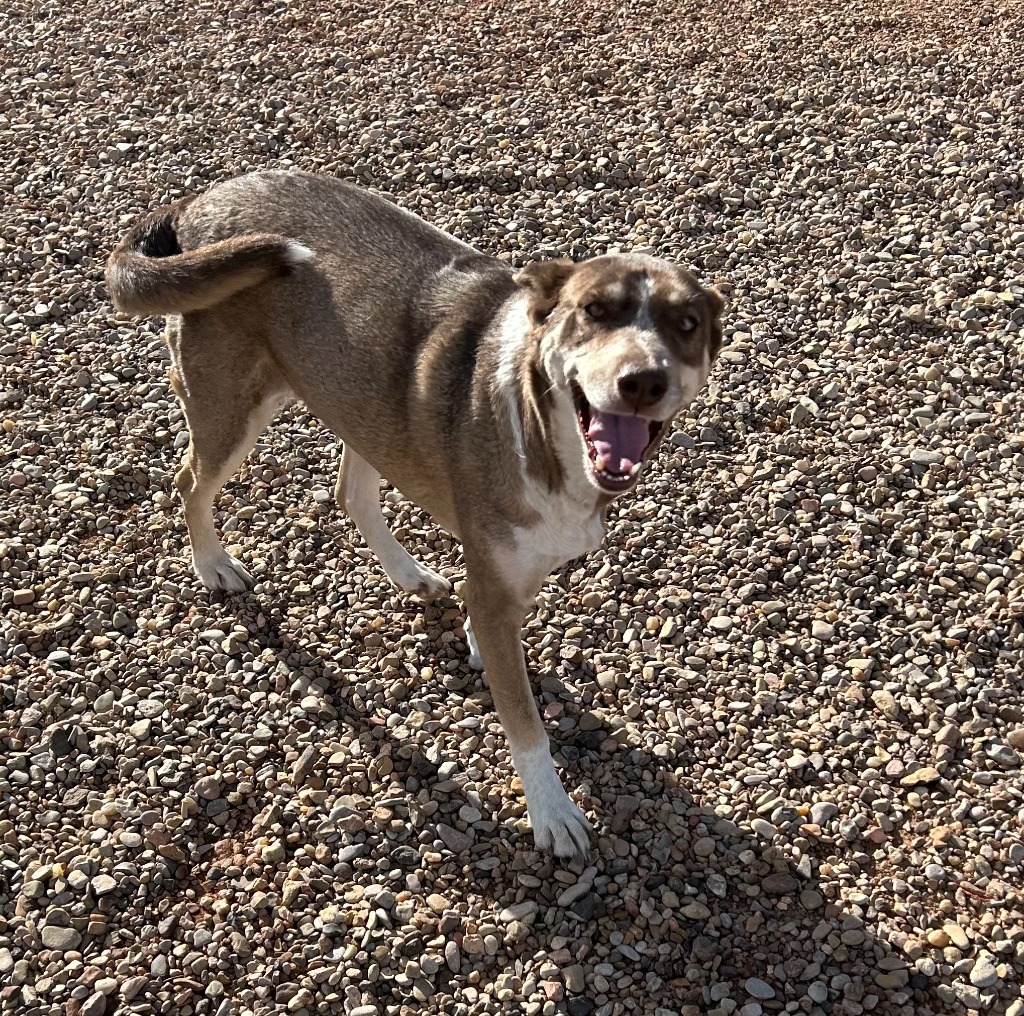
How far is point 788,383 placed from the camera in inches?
239

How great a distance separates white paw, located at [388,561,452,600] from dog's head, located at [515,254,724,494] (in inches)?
66.6

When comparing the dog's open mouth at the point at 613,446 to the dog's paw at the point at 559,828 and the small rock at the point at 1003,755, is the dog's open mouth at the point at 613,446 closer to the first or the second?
the dog's paw at the point at 559,828

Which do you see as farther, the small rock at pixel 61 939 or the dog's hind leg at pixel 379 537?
the dog's hind leg at pixel 379 537

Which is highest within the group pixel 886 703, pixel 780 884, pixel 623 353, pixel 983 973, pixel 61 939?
pixel 623 353

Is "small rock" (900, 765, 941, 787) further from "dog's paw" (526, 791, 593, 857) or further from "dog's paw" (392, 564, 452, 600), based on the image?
"dog's paw" (392, 564, 452, 600)

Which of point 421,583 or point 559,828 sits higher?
point 421,583

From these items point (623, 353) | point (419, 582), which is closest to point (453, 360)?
point (623, 353)

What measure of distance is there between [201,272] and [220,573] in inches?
65.2

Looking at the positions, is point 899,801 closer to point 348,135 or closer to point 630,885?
point 630,885

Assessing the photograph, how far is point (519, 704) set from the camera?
4.22 m

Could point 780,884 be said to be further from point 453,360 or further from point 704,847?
point 453,360

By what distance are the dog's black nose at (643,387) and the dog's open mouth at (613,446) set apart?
6.0 inches

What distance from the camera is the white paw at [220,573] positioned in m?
5.30

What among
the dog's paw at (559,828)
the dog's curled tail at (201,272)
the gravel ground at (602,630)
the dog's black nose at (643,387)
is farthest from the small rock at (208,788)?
the dog's black nose at (643,387)
